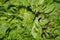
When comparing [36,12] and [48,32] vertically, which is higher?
[36,12]

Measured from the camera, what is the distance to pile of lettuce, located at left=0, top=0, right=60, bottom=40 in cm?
177

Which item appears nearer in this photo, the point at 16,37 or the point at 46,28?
the point at 16,37

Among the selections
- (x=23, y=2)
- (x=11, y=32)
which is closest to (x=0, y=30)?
(x=11, y=32)

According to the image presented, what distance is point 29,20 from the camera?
1833 mm

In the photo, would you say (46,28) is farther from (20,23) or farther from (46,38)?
(20,23)

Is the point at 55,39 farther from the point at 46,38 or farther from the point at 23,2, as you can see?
the point at 23,2

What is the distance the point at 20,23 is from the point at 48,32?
1.07 ft

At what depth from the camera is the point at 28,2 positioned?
1884 mm

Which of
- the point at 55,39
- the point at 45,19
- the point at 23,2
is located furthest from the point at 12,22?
the point at 55,39

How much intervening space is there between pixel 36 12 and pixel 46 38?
1.03 feet

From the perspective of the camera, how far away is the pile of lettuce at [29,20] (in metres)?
1.77

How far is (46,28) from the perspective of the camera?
6.11 ft

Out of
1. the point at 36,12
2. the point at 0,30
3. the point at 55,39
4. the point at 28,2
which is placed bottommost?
the point at 55,39

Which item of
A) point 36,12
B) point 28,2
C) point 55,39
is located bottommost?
point 55,39
